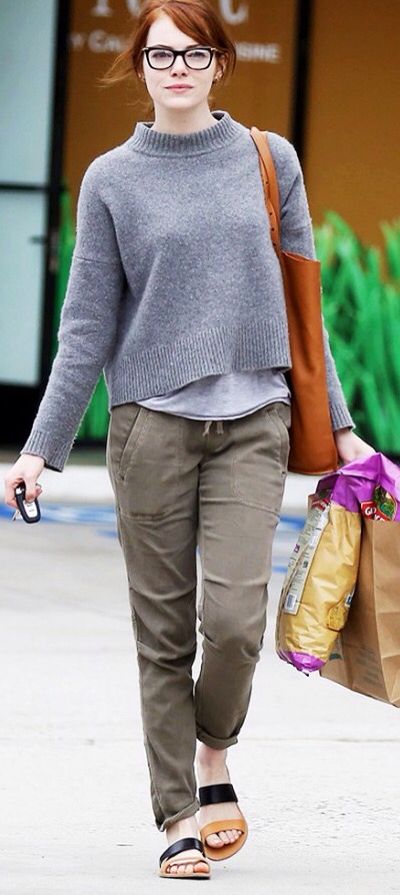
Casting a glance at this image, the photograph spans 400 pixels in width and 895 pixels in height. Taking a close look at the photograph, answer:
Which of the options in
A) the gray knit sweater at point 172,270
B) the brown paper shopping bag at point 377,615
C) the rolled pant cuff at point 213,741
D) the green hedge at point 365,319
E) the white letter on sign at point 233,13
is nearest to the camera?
the gray knit sweater at point 172,270

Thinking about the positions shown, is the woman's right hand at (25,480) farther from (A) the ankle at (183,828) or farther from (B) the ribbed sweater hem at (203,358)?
(A) the ankle at (183,828)

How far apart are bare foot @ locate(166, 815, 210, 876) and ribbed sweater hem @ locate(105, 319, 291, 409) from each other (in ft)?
3.04

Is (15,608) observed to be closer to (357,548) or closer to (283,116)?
(357,548)

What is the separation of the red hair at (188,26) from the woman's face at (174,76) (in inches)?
0.6

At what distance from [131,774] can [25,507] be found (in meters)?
1.36

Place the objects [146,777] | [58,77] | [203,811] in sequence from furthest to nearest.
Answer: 1. [58,77]
2. [146,777]
3. [203,811]

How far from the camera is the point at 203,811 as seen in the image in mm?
4105

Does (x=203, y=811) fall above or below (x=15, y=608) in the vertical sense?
above

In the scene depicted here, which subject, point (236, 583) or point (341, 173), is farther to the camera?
point (341, 173)

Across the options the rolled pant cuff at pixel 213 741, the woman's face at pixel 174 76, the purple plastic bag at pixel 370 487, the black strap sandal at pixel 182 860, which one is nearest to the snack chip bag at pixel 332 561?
the purple plastic bag at pixel 370 487

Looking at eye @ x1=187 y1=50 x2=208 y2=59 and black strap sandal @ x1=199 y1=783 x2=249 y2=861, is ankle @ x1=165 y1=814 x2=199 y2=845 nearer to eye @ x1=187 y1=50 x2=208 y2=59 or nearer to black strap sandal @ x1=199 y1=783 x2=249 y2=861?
black strap sandal @ x1=199 y1=783 x2=249 y2=861

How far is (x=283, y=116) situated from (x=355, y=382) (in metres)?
1.75

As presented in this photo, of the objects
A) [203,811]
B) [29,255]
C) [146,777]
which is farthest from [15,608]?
[29,255]

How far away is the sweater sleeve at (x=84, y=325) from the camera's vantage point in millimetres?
3879
